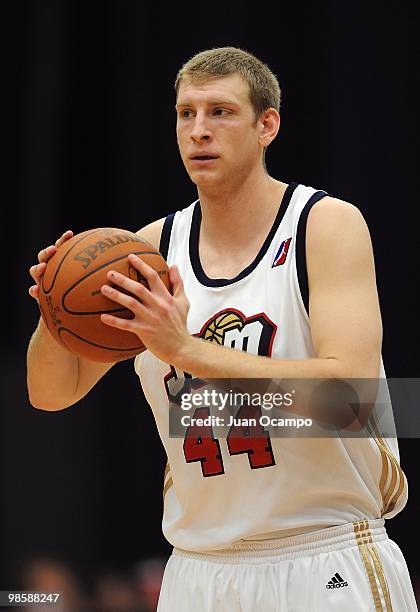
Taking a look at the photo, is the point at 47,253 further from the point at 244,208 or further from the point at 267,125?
the point at 267,125

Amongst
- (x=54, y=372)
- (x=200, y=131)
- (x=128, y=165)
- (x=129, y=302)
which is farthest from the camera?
(x=128, y=165)

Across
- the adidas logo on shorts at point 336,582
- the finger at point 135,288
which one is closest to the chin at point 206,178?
the finger at point 135,288

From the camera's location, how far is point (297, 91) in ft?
21.5

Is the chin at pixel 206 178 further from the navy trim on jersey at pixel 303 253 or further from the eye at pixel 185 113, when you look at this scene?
the navy trim on jersey at pixel 303 253

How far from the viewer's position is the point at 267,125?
3951mm

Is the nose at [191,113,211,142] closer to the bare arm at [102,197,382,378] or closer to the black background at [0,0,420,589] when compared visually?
the bare arm at [102,197,382,378]

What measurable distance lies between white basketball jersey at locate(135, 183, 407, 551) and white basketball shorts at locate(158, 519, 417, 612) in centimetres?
5

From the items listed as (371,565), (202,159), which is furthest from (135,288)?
(371,565)

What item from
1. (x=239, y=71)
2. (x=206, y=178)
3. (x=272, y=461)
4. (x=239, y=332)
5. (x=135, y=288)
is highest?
(x=239, y=71)

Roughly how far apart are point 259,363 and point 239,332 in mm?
418

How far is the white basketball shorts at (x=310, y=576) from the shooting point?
339 centimetres

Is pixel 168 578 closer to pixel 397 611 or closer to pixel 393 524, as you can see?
pixel 397 611

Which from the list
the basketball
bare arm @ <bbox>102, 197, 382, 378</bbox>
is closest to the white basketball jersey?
bare arm @ <bbox>102, 197, 382, 378</bbox>

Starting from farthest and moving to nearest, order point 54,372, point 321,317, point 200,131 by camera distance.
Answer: point 54,372 → point 200,131 → point 321,317
